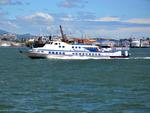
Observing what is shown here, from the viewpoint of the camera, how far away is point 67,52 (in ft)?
339

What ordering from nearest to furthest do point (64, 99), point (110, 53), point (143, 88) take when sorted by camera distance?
1. point (64, 99)
2. point (143, 88)
3. point (110, 53)

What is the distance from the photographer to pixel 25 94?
118 ft

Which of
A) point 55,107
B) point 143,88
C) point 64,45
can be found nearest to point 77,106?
point 55,107

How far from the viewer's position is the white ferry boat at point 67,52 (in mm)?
101438

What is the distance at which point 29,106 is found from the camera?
2978cm

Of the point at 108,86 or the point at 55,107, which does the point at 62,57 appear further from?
the point at 55,107

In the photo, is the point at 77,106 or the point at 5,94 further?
the point at 5,94

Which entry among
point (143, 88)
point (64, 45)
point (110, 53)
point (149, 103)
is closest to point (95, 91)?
point (143, 88)

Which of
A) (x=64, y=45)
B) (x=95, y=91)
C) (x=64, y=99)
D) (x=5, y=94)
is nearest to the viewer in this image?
(x=64, y=99)

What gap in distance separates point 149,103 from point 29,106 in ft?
23.0

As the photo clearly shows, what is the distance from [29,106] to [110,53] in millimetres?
80053

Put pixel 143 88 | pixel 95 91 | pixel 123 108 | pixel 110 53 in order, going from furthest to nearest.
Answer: pixel 110 53 → pixel 143 88 → pixel 95 91 → pixel 123 108

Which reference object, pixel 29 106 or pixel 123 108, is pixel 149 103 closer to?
pixel 123 108

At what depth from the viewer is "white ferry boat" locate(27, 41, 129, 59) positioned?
333 feet
